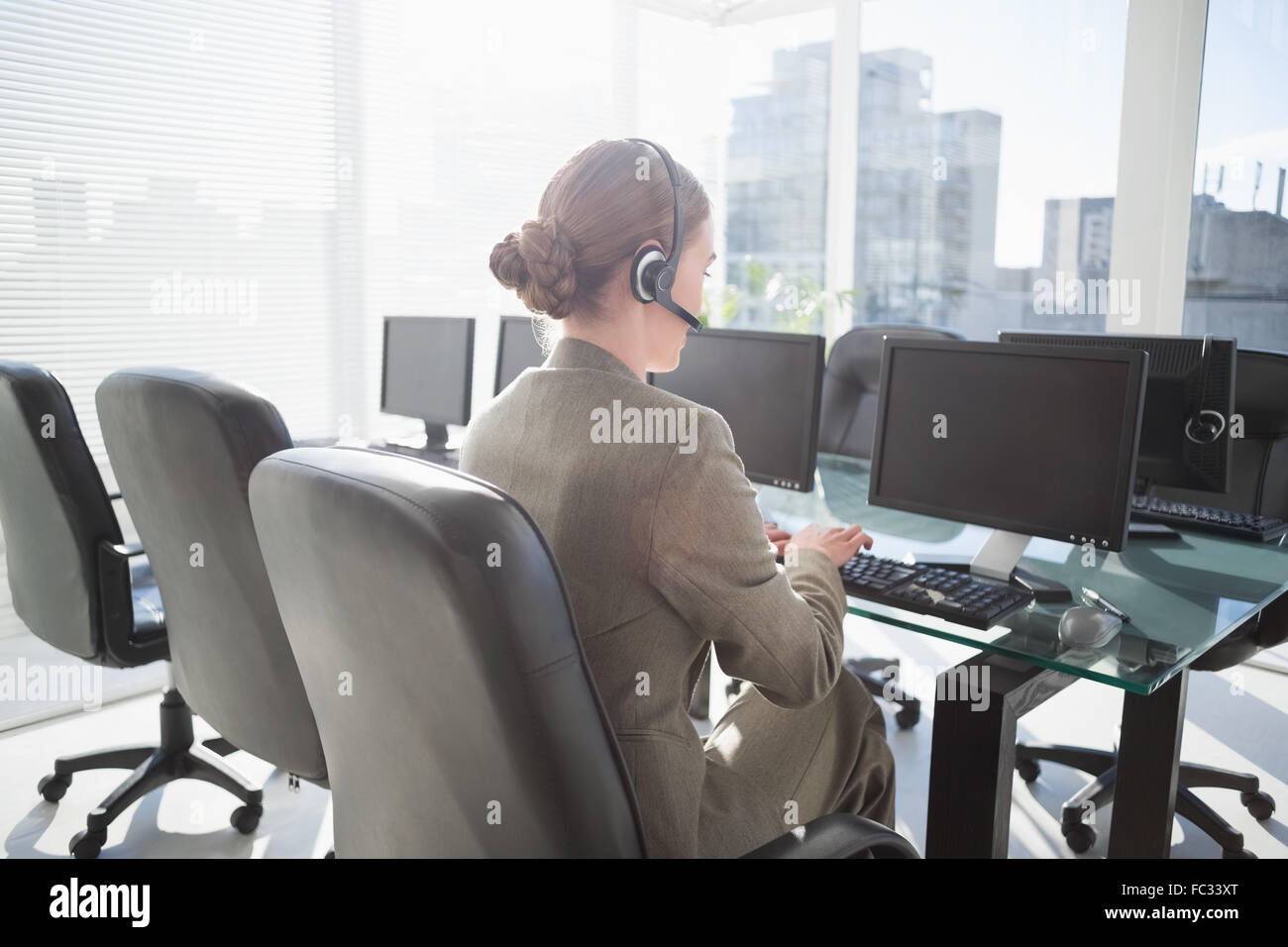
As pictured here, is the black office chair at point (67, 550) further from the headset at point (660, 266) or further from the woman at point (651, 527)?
the headset at point (660, 266)

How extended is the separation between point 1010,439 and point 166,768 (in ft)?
7.07

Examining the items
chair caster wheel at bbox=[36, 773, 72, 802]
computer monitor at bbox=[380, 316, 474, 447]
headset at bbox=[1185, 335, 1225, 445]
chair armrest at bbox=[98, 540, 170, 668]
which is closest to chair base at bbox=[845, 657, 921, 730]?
headset at bbox=[1185, 335, 1225, 445]

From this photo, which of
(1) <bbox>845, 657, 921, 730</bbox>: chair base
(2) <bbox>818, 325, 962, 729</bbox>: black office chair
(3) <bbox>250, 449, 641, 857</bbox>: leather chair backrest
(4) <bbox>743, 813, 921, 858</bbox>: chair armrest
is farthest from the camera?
(2) <bbox>818, 325, 962, 729</bbox>: black office chair

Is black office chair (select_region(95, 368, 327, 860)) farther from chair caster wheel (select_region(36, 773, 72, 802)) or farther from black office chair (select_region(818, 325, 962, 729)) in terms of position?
black office chair (select_region(818, 325, 962, 729))

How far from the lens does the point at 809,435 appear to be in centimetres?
241

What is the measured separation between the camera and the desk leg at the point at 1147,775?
6.66 feet

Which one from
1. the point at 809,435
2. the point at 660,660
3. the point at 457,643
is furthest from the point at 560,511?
the point at 809,435

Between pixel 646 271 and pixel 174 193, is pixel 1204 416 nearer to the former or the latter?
pixel 646 271

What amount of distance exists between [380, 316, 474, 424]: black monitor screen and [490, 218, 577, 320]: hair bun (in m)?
1.99

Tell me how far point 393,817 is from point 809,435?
1556mm

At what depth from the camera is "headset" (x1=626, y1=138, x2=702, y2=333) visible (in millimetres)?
1407

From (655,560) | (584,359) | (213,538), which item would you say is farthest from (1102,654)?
(213,538)

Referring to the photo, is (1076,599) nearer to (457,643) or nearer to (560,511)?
(560,511)

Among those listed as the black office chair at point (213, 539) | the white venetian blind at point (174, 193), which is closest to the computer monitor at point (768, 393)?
the black office chair at point (213, 539)
